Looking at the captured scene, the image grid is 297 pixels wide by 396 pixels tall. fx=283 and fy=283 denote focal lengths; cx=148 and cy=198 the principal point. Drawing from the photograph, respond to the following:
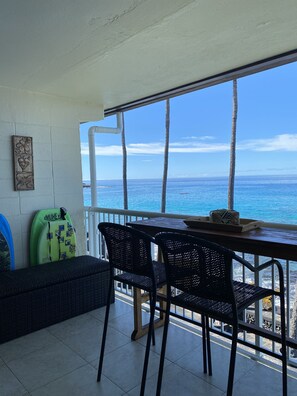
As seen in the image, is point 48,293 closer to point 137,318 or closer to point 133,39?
point 137,318

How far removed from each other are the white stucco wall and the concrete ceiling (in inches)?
10.3

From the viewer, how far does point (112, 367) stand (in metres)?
2.01

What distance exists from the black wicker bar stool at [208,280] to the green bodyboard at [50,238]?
2.03 meters

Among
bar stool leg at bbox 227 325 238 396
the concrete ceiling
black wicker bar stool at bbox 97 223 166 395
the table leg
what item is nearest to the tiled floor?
the table leg

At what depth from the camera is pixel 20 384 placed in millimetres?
1854

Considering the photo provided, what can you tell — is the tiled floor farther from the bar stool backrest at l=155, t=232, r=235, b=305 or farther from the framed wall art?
the framed wall art

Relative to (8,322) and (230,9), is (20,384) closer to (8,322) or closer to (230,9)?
(8,322)

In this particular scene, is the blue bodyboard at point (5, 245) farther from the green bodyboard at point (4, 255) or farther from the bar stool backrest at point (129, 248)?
the bar stool backrest at point (129, 248)

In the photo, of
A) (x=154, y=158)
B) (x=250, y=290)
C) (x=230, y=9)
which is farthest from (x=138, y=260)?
(x=154, y=158)

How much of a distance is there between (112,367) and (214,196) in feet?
86.0

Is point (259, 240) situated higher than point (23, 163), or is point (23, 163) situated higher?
point (23, 163)

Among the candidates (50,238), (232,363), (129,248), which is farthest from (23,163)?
(232,363)

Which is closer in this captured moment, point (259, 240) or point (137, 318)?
point (259, 240)

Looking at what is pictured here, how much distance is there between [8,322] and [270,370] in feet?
6.76
